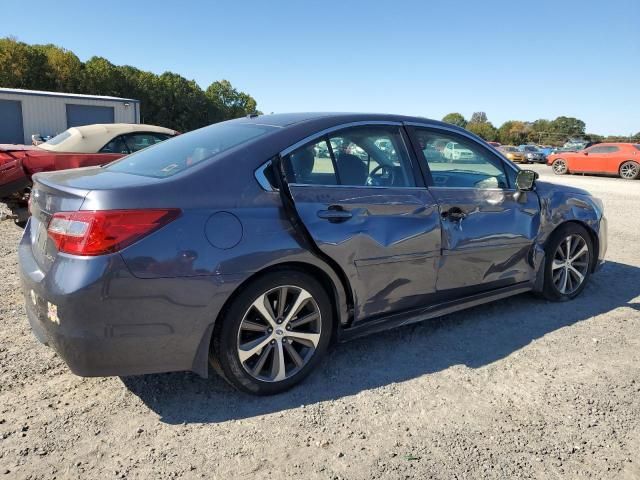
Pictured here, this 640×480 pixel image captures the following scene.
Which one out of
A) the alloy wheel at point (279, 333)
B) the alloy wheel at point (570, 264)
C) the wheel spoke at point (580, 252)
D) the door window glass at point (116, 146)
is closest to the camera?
the alloy wheel at point (279, 333)

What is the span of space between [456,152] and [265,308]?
6.95ft

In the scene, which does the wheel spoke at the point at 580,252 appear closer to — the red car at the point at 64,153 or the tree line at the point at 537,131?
the red car at the point at 64,153

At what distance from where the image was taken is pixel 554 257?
446cm

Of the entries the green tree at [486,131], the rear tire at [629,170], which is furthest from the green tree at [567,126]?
the rear tire at [629,170]

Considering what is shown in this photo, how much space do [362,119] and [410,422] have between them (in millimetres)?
1944

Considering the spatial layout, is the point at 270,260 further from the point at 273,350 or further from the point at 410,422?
the point at 410,422

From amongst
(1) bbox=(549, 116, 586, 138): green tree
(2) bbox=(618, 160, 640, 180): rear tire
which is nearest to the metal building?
(2) bbox=(618, 160, 640, 180): rear tire

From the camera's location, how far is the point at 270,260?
274cm

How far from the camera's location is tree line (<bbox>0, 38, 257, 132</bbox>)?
44.0 metres

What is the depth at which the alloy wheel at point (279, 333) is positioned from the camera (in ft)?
9.27

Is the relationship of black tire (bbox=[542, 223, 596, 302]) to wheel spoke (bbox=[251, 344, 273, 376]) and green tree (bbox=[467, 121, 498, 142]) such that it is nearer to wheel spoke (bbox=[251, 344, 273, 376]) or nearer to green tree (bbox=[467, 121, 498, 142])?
wheel spoke (bbox=[251, 344, 273, 376])

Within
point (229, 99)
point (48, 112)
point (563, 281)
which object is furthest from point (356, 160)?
point (229, 99)

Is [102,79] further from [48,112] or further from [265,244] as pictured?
[265,244]

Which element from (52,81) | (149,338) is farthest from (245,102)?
(149,338)
